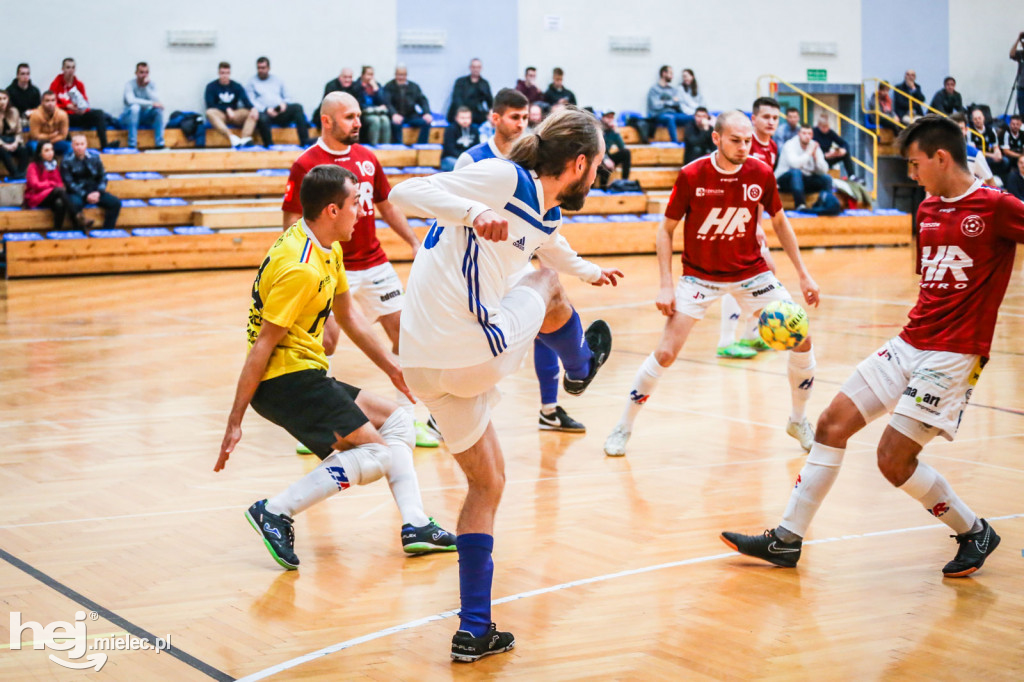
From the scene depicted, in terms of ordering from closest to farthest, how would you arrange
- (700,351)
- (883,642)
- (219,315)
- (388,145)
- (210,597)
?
(883,642), (210,597), (700,351), (219,315), (388,145)

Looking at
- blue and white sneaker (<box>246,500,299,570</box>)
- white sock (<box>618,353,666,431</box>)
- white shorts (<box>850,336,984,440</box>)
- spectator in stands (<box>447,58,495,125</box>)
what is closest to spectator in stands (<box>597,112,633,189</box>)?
spectator in stands (<box>447,58,495,125</box>)

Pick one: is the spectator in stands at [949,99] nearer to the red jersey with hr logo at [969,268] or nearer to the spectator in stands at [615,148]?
the spectator in stands at [615,148]

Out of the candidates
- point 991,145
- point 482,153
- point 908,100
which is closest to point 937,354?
point 482,153

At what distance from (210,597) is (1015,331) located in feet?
29.9

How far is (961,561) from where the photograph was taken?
4.52m

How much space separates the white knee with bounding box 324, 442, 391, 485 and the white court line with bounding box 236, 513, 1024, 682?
2.77 ft

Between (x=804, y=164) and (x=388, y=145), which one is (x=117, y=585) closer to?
(x=388, y=145)

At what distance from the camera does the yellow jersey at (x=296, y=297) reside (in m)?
4.70

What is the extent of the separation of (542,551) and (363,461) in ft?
2.84

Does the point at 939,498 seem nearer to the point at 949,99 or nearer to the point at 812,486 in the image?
the point at 812,486

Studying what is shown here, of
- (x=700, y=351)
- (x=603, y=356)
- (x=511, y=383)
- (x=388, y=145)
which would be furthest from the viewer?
(x=388, y=145)

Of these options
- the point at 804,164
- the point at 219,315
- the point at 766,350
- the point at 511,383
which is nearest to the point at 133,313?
the point at 219,315

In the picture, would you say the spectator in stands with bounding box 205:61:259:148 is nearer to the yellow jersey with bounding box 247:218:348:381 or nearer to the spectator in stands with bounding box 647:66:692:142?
the spectator in stands with bounding box 647:66:692:142

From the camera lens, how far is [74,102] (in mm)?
19578
